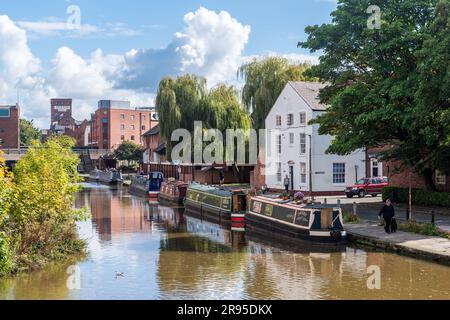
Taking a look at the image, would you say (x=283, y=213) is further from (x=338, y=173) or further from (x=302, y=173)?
(x=338, y=173)

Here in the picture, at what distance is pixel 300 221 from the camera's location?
76.8 ft

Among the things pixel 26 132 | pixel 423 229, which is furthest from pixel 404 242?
pixel 26 132

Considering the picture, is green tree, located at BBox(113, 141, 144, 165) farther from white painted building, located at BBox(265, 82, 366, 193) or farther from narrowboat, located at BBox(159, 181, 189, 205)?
white painted building, located at BBox(265, 82, 366, 193)

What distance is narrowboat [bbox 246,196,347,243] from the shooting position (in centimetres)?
2239

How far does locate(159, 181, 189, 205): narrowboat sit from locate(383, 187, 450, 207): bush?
50.0ft

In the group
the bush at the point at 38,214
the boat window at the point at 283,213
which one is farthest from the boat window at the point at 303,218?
the bush at the point at 38,214

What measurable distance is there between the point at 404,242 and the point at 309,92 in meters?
24.2

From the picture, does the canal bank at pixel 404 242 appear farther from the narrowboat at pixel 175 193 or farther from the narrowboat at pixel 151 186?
the narrowboat at pixel 151 186

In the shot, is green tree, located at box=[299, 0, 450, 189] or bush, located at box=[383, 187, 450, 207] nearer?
Result: green tree, located at box=[299, 0, 450, 189]

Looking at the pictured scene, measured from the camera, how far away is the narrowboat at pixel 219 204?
30127 millimetres

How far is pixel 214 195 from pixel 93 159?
78469 mm

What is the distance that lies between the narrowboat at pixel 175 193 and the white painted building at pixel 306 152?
7.86 metres

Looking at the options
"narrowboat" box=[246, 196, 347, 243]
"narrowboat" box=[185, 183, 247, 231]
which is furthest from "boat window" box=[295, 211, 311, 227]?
"narrowboat" box=[185, 183, 247, 231]

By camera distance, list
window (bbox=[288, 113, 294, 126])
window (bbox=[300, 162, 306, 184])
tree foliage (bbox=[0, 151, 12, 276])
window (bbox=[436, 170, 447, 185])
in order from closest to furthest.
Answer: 1. tree foliage (bbox=[0, 151, 12, 276])
2. window (bbox=[436, 170, 447, 185])
3. window (bbox=[300, 162, 306, 184])
4. window (bbox=[288, 113, 294, 126])
